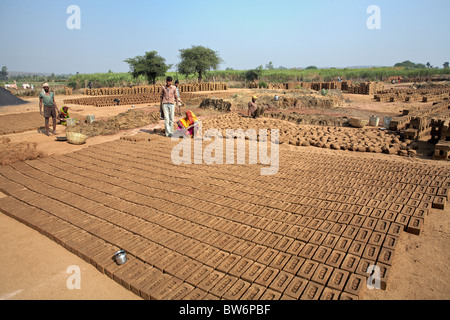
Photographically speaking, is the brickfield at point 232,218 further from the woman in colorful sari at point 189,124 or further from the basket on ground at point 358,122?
the basket on ground at point 358,122

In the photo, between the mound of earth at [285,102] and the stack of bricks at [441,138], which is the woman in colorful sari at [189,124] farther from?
the mound of earth at [285,102]

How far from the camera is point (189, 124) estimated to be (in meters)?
7.50

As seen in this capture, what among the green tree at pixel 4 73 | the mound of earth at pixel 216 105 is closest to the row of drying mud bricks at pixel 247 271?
the mound of earth at pixel 216 105

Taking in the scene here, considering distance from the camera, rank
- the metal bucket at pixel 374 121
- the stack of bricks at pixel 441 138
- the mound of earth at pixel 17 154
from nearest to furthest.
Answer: the stack of bricks at pixel 441 138 < the mound of earth at pixel 17 154 < the metal bucket at pixel 374 121

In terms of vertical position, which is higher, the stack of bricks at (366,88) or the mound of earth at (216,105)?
the stack of bricks at (366,88)

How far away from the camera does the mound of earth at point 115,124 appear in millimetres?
9109

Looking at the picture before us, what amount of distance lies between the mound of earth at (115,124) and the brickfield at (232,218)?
3.36 m

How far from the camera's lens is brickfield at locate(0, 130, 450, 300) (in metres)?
2.67

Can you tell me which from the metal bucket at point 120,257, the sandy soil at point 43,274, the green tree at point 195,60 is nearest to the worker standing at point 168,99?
Result: the sandy soil at point 43,274

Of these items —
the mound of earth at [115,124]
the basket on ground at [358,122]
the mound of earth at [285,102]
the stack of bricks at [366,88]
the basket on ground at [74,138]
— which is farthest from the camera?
the stack of bricks at [366,88]

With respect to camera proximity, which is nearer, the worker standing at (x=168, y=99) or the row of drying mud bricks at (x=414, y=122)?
the worker standing at (x=168, y=99)

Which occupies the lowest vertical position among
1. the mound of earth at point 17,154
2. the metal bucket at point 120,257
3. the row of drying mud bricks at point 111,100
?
the metal bucket at point 120,257

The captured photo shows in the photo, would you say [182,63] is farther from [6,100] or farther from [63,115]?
[63,115]
